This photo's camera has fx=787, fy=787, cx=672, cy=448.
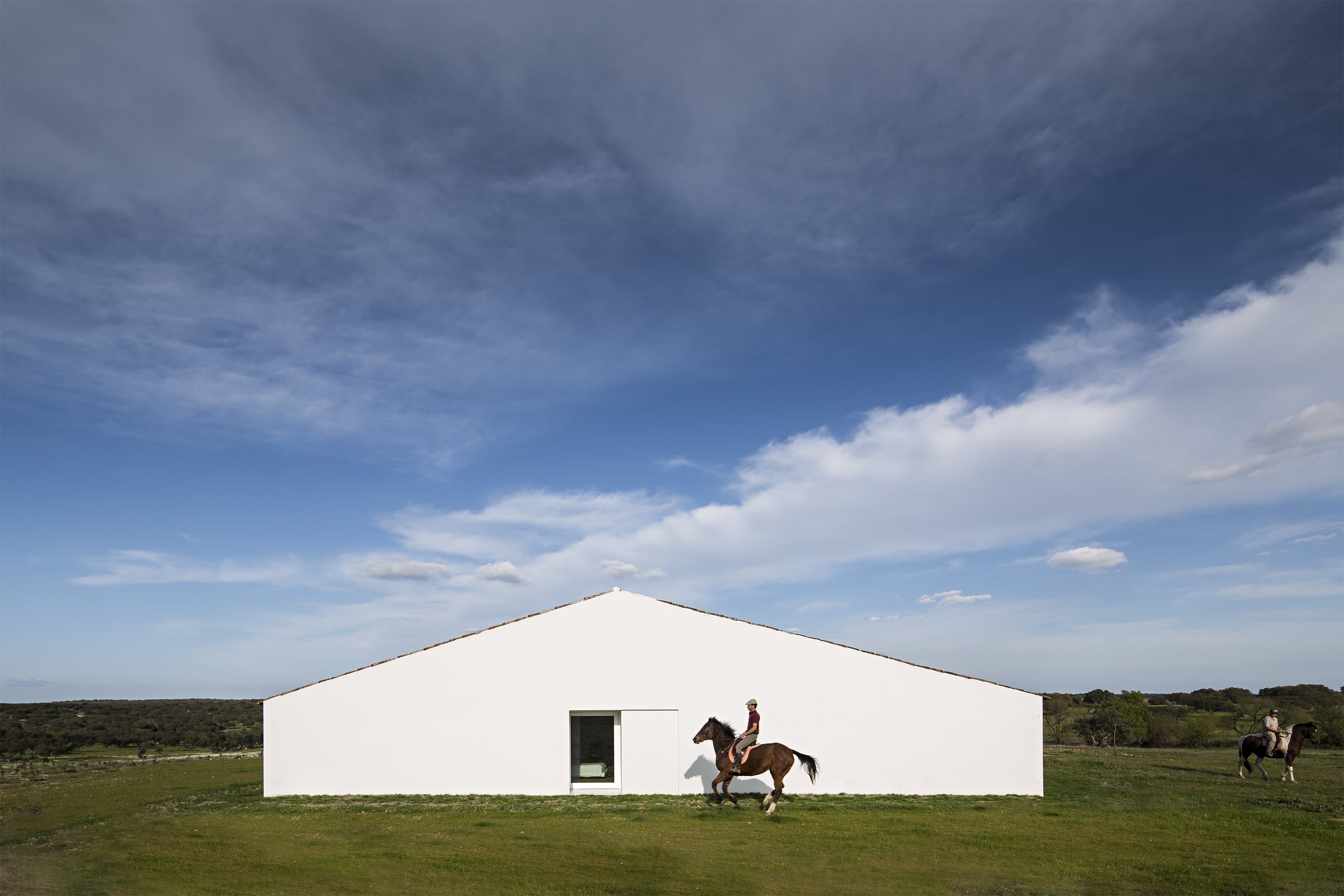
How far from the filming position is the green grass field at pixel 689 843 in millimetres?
9938

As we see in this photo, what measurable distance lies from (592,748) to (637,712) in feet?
8.30

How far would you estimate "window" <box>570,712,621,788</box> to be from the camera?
19.8m

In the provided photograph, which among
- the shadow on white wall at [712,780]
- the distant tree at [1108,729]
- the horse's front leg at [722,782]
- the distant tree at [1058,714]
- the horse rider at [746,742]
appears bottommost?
the distant tree at [1058,714]

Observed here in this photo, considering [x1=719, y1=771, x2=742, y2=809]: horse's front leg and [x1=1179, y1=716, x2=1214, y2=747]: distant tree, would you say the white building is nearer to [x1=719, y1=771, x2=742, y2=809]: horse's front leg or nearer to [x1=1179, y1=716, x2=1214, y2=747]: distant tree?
[x1=719, y1=771, x2=742, y2=809]: horse's front leg

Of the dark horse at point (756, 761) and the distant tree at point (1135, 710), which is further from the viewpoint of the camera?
the distant tree at point (1135, 710)

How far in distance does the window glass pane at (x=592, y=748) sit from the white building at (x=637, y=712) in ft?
3.11

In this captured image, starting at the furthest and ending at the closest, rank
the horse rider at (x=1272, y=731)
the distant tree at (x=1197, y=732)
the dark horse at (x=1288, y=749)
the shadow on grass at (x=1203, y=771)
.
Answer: the distant tree at (x=1197, y=732) < the shadow on grass at (x=1203, y=771) < the horse rider at (x=1272, y=731) < the dark horse at (x=1288, y=749)

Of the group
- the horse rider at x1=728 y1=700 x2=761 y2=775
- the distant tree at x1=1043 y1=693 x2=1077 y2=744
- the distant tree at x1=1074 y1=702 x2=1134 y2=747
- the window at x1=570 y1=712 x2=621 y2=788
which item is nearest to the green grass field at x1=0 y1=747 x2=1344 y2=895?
the horse rider at x1=728 y1=700 x2=761 y2=775

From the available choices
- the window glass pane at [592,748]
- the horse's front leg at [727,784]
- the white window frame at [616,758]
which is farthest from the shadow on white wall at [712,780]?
the window glass pane at [592,748]

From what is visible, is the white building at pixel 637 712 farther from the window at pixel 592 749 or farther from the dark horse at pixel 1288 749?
the dark horse at pixel 1288 749

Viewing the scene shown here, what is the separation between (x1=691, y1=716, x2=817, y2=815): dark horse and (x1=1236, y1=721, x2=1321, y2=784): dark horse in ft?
40.5

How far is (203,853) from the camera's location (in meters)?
12.0

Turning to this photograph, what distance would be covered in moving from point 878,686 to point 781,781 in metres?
4.76

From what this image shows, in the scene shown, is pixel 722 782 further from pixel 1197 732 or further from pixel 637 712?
pixel 1197 732
